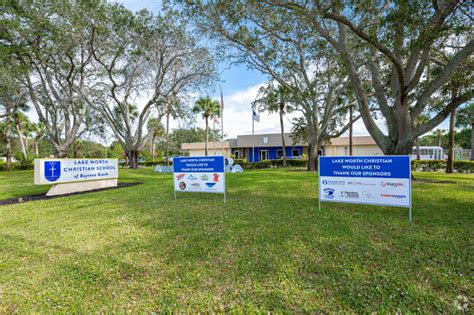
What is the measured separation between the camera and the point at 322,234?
4.20m

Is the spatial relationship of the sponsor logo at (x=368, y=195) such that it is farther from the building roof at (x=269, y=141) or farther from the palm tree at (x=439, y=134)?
the palm tree at (x=439, y=134)

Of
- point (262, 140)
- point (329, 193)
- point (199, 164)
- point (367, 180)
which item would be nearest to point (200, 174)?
point (199, 164)

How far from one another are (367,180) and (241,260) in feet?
11.8

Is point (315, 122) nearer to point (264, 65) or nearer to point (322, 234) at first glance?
point (264, 65)

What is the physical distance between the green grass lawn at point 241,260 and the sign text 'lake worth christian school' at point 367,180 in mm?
436

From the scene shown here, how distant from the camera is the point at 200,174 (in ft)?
23.8

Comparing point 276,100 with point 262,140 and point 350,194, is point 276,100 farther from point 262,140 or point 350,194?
point 350,194

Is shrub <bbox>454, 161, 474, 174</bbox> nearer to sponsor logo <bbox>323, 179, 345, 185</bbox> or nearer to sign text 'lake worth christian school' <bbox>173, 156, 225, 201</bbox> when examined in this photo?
sponsor logo <bbox>323, 179, 345, 185</bbox>

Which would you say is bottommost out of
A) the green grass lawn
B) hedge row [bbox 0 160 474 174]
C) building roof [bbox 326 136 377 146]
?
the green grass lawn

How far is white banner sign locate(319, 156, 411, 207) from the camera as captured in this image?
16.1 ft

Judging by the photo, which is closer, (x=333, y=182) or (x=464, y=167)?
(x=333, y=182)

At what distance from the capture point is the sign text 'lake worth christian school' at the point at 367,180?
4898 mm

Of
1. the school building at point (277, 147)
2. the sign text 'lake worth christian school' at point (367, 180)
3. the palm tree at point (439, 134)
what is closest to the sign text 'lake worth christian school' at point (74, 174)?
the sign text 'lake worth christian school' at point (367, 180)

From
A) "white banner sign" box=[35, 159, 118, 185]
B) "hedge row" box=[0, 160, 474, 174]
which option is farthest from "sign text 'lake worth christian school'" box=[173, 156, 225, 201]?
"hedge row" box=[0, 160, 474, 174]
